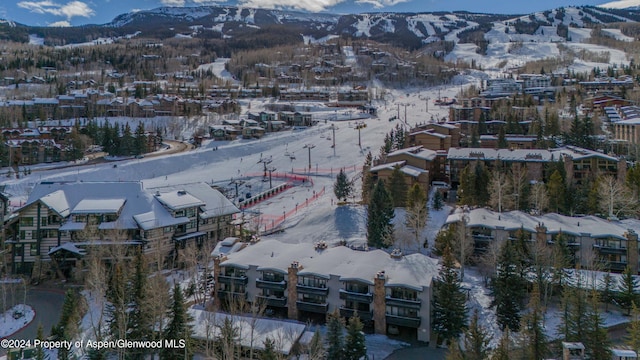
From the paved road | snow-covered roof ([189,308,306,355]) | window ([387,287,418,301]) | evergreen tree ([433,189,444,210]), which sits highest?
evergreen tree ([433,189,444,210])

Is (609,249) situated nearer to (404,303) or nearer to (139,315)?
(404,303)

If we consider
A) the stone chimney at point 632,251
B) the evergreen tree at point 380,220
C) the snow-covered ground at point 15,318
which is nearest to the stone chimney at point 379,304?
the evergreen tree at point 380,220

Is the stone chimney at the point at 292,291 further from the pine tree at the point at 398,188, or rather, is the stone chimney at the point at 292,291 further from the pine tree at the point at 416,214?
the pine tree at the point at 398,188

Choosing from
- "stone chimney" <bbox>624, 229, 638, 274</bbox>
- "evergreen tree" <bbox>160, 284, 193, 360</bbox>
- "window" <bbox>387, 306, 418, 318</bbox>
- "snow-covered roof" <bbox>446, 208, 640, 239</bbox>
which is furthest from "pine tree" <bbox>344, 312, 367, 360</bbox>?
"stone chimney" <bbox>624, 229, 638, 274</bbox>

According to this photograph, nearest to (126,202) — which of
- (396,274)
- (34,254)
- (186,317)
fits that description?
(34,254)

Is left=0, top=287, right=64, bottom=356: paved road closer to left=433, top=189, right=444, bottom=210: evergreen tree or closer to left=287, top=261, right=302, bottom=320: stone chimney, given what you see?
left=287, top=261, right=302, bottom=320: stone chimney

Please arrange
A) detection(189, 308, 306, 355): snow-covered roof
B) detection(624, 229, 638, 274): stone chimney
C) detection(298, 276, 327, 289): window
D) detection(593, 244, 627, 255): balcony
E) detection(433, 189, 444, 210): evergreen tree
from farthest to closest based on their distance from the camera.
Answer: detection(433, 189, 444, 210): evergreen tree → detection(593, 244, 627, 255): balcony → detection(624, 229, 638, 274): stone chimney → detection(298, 276, 327, 289): window → detection(189, 308, 306, 355): snow-covered roof
